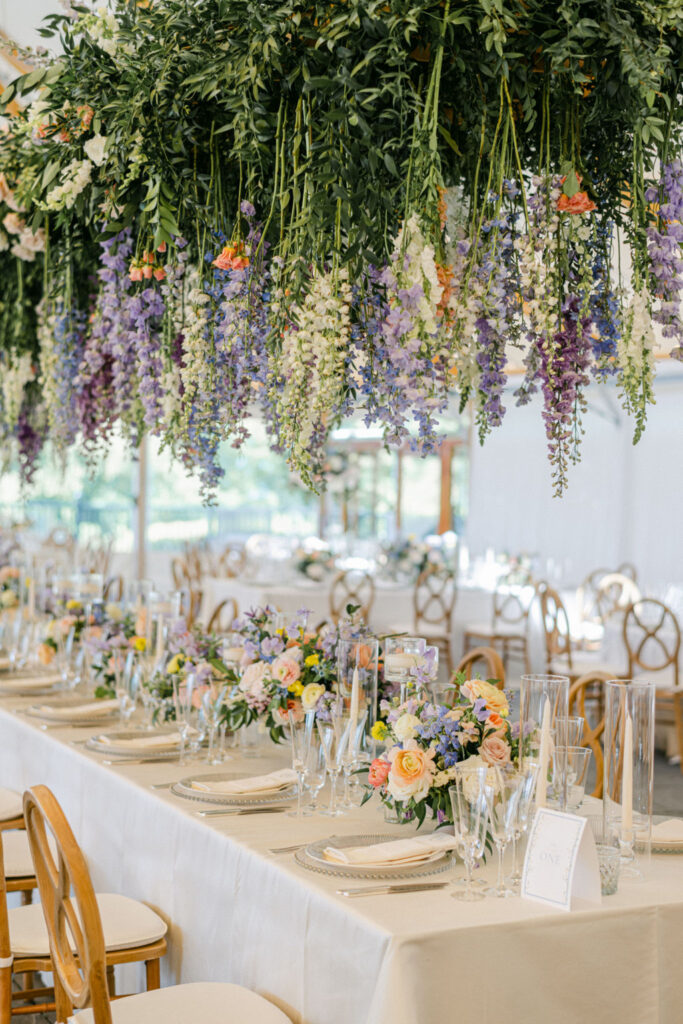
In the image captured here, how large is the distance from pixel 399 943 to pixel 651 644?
5.41m

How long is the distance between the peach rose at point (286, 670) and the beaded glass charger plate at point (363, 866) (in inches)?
28.0

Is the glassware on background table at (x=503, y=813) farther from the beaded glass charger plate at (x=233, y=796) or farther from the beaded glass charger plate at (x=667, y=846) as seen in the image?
the beaded glass charger plate at (x=233, y=796)

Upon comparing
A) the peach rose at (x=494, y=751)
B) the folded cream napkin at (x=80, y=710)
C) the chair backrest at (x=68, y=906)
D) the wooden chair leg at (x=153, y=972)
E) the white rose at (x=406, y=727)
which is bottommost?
the wooden chair leg at (x=153, y=972)

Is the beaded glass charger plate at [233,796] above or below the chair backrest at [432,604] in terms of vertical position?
below

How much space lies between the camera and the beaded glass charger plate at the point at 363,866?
214 centimetres

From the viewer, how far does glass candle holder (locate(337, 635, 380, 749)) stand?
2.80 metres

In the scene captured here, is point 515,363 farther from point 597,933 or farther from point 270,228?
point 597,933

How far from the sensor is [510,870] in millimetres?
2221

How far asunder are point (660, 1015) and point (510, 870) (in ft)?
1.21

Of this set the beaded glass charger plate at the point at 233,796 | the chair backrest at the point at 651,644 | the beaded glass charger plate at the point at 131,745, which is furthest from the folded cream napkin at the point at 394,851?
the chair backrest at the point at 651,644

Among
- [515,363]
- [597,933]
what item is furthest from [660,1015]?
A: [515,363]

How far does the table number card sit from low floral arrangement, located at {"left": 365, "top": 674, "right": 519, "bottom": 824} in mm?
252

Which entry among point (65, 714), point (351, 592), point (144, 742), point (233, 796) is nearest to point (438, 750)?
point (233, 796)

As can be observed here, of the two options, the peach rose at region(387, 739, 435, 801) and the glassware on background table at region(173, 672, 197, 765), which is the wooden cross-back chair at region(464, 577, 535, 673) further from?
the peach rose at region(387, 739, 435, 801)
